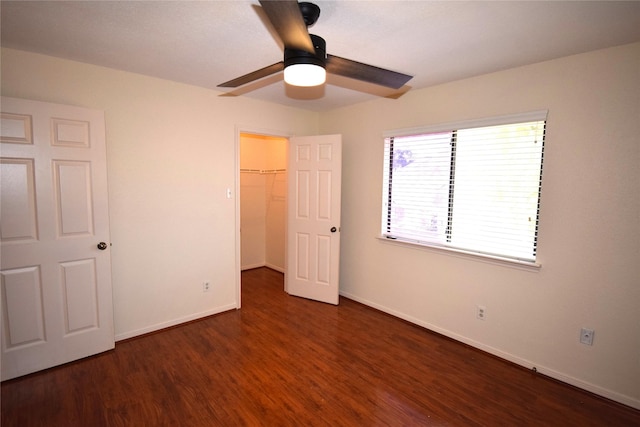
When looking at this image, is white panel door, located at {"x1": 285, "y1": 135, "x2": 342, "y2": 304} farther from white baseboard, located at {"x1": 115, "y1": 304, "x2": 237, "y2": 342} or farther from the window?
white baseboard, located at {"x1": 115, "y1": 304, "x2": 237, "y2": 342}

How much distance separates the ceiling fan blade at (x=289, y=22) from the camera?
1091 mm

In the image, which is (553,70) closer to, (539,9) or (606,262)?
(539,9)

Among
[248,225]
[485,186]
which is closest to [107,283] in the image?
[248,225]

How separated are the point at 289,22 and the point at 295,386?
2301mm

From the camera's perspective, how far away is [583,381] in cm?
226

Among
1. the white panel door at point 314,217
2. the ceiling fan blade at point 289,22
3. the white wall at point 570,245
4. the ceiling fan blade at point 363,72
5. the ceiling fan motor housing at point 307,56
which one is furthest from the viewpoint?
the white panel door at point 314,217

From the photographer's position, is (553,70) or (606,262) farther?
(553,70)

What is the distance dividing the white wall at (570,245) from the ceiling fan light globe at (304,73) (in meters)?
1.88

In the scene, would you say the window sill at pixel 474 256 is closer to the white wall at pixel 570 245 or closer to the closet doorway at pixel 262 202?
the white wall at pixel 570 245

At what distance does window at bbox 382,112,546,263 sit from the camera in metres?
2.49

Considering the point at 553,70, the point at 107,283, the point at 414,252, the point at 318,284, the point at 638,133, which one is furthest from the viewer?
the point at 318,284

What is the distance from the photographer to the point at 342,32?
1921 millimetres

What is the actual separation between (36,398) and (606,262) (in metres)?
4.11

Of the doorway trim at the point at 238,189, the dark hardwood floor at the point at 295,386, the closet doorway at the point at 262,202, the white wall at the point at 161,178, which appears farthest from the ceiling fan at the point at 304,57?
the closet doorway at the point at 262,202
